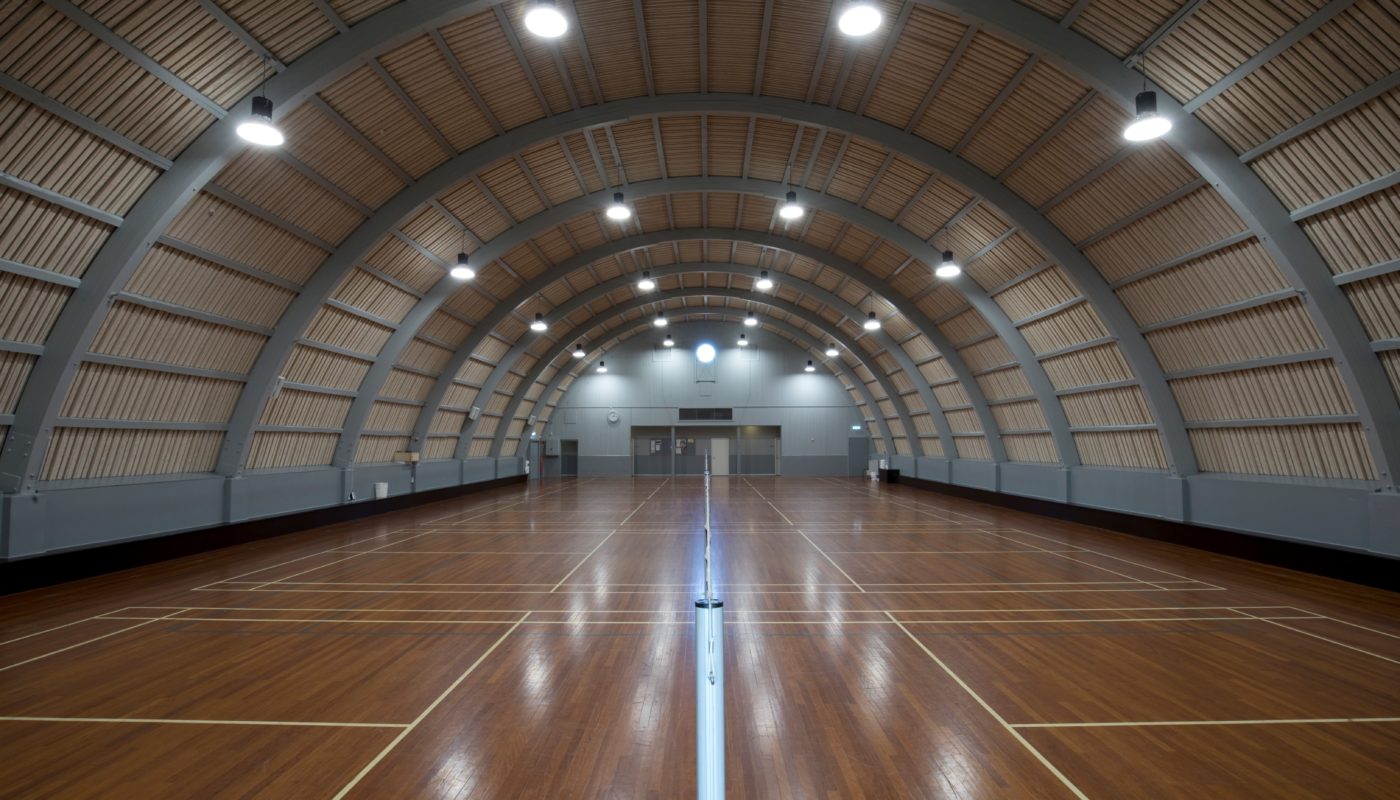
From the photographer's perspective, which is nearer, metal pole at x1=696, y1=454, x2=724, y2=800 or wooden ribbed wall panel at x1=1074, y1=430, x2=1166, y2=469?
metal pole at x1=696, y1=454, x2=724, y2=800

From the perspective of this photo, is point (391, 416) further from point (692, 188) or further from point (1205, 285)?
point (1205, 285)

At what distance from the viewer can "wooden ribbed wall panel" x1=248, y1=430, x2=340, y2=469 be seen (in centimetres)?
1744

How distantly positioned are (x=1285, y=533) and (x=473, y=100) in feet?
67.7

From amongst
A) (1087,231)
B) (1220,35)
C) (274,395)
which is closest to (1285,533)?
(1087,231)

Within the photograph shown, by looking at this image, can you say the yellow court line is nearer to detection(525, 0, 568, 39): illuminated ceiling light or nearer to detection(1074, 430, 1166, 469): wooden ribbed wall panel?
detection(525, 0, 568, 39): illuminated ceiling light

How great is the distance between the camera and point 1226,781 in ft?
16.1

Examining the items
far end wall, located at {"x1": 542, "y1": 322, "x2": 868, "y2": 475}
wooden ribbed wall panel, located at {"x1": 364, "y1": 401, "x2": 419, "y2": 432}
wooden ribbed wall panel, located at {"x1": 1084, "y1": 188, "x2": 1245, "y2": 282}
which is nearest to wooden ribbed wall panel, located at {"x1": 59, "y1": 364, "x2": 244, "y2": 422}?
wooden ribbed wall panel, located at {"x1": 364, "y1": 401, "x2": 419, "y2": 432}

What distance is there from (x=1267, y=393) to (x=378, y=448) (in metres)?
27.1

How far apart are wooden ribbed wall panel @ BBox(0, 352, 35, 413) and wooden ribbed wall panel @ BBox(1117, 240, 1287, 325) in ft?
77.9

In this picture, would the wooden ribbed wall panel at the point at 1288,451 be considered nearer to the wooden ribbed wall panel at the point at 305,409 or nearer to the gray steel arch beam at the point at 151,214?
the gray steel arch beam at the point at 151,214

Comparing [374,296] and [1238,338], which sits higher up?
[374,296]

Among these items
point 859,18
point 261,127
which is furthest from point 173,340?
point 859,18

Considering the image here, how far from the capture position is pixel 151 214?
11.5 meters

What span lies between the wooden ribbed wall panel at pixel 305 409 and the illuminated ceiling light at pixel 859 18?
17.2m
